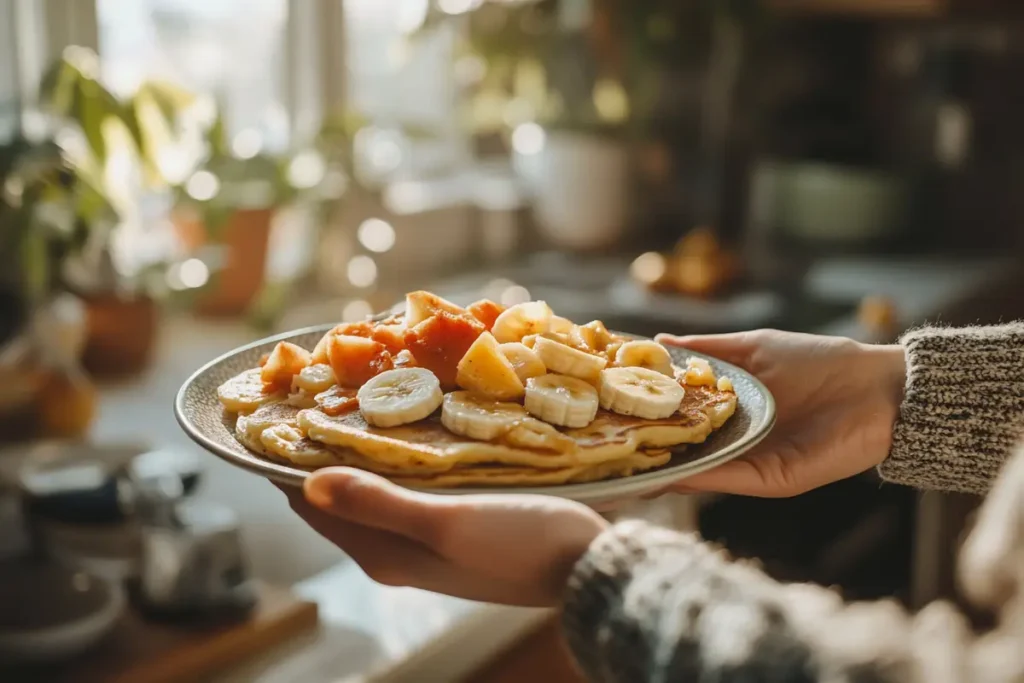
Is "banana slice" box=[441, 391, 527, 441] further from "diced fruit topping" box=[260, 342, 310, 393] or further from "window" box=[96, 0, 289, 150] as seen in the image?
"window" box=[96, 0, 289, 150]

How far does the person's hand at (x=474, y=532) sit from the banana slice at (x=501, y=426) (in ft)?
0.15

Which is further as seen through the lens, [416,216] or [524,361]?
[416,216]

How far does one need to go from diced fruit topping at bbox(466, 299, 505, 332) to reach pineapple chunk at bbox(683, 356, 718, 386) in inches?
6.5

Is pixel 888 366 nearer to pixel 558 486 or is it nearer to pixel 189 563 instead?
pixel 558 486

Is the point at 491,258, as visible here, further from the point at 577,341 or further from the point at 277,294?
the point at 577,341

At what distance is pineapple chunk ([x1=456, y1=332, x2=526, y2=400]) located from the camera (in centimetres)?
78

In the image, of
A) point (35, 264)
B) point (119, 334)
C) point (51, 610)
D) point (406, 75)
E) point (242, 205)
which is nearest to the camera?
point (51, 610)

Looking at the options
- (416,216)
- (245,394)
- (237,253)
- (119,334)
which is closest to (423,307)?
(245,394)

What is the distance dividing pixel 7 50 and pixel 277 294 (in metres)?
0.56

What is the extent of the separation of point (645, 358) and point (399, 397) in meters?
0.23

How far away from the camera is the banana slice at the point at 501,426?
2.38 feet

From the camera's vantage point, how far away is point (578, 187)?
261 centimetres

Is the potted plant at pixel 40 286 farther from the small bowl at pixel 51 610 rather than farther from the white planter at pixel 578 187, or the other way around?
the white planter at pixel 578 187

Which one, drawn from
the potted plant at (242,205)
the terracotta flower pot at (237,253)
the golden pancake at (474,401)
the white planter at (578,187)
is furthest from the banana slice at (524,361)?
the white planter at (578,187)
